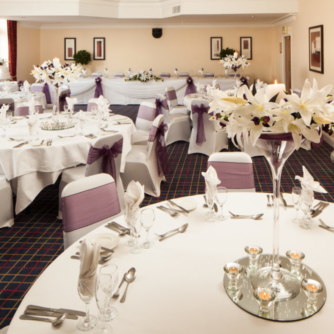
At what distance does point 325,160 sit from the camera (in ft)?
20.3

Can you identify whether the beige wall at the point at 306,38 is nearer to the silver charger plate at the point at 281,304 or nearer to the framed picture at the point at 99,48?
the framed picture at the point at 99,48

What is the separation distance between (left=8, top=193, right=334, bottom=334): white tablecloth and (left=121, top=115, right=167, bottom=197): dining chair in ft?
8.03

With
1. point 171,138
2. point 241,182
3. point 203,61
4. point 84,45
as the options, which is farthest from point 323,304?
point 84,45

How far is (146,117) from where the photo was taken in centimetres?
590

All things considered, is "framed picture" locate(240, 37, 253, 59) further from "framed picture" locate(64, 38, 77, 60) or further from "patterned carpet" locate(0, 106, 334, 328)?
"patterned carpet" locate(0, 106, 334, 328)

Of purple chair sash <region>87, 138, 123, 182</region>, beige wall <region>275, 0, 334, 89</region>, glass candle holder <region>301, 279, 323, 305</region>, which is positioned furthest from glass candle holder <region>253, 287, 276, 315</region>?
beige wall <region>275, 0, 334, 89</region>

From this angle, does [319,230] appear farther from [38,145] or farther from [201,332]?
[38,145]

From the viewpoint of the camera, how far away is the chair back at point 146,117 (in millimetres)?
5805

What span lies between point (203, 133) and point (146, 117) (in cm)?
107

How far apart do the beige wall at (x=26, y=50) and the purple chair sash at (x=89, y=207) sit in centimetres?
1262

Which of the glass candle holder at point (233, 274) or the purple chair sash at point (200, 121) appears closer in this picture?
the glass candle holder at point (233, 274)

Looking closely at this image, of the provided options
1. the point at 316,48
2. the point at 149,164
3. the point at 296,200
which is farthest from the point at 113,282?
the point at 316,48

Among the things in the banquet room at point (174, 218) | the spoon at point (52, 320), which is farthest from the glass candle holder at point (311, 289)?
the spoon at point (52, 320)

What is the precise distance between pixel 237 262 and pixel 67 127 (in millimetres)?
3446
